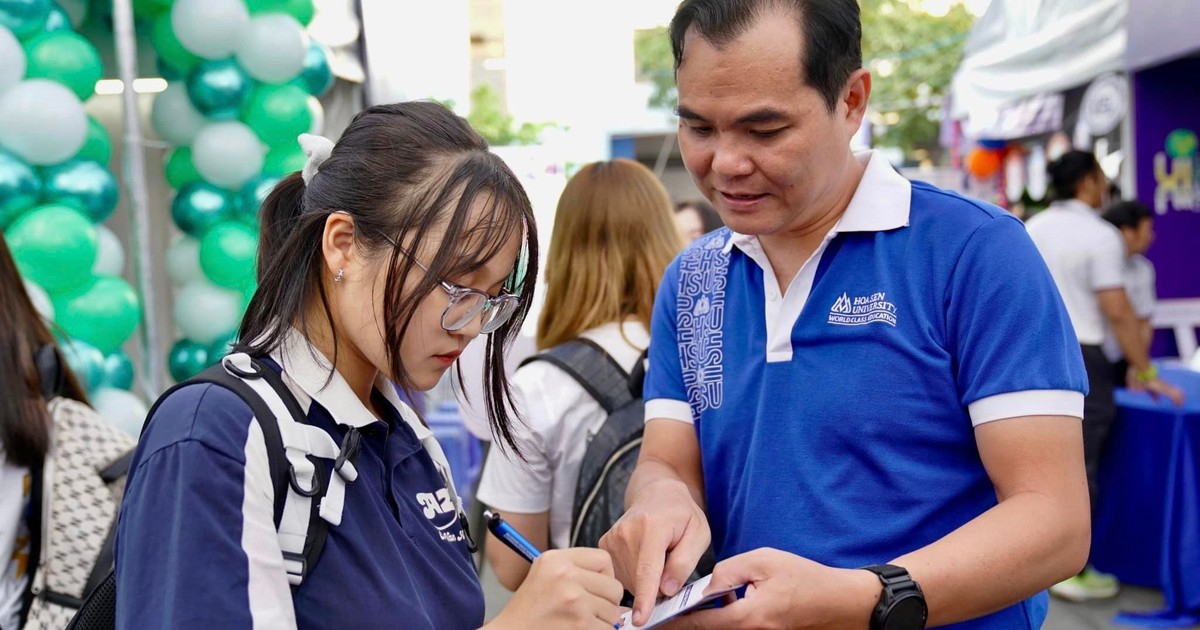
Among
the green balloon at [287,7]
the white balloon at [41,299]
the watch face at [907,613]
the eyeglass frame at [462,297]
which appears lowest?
the watch face at [907,613]

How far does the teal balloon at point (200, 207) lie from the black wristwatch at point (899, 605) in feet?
14.1

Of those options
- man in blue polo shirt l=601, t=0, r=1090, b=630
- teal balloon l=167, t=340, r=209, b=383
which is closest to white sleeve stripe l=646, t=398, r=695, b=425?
man in blue polo shirt l=601, t=0, r=1090, b=630

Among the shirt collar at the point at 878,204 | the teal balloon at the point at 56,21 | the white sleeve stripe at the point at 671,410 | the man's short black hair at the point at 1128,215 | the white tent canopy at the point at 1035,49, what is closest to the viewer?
the shirt collar at the point at 878,204

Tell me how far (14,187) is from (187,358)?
140 cm

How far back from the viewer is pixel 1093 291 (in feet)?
17.5

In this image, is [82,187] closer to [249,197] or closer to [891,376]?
[249,197]

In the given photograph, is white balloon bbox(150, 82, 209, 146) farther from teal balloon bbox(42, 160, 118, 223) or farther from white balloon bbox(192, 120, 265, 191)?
teal balloon bbox(42, 160, 118, 223)

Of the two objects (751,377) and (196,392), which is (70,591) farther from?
(751,377)

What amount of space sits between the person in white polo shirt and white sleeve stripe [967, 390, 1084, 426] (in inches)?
163

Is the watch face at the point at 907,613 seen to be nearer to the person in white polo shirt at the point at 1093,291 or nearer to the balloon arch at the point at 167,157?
the balloon arch at the point at 167,157

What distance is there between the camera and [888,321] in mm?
1611

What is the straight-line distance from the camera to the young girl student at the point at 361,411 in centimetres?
111

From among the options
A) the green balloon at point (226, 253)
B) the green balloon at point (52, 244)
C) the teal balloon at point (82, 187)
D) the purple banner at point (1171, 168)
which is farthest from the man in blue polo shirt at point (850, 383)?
the purple banner at point (1171, 168)

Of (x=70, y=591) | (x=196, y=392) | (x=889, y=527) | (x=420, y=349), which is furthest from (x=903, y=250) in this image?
(x=70, y=591)
